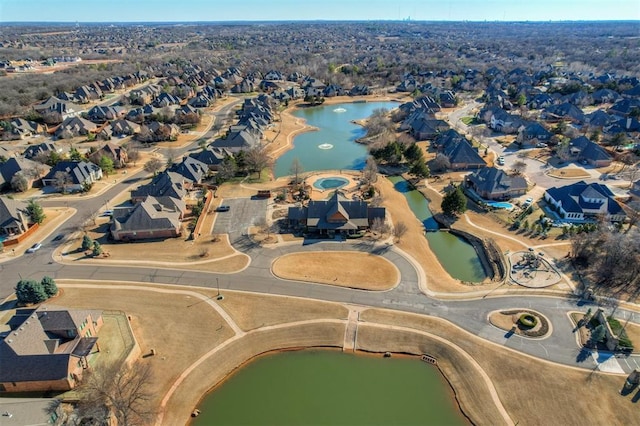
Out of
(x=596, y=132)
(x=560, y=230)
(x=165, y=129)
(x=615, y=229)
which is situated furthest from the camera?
(x=165, y=129)

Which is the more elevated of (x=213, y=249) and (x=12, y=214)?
(x=12, y=214)

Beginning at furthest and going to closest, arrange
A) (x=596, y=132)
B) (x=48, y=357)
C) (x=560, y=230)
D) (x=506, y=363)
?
1. (x=596, y=132)
2. (x=560, y=230)
3. (x=506, y=363)
4. (x=48, y=357)

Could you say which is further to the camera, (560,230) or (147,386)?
(560,230)

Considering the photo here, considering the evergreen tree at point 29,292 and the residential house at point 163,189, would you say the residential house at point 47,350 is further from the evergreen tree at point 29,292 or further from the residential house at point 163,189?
the residential house at point 163,189

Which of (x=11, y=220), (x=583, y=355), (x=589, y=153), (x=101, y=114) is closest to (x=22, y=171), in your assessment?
(x=11, y=220)

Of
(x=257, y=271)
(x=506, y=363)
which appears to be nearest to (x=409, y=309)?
(x=506, y=363)

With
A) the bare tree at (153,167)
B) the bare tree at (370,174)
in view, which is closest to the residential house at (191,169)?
the bare tree at (153,167)

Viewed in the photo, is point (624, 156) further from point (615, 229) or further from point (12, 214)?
point (12, 214)
